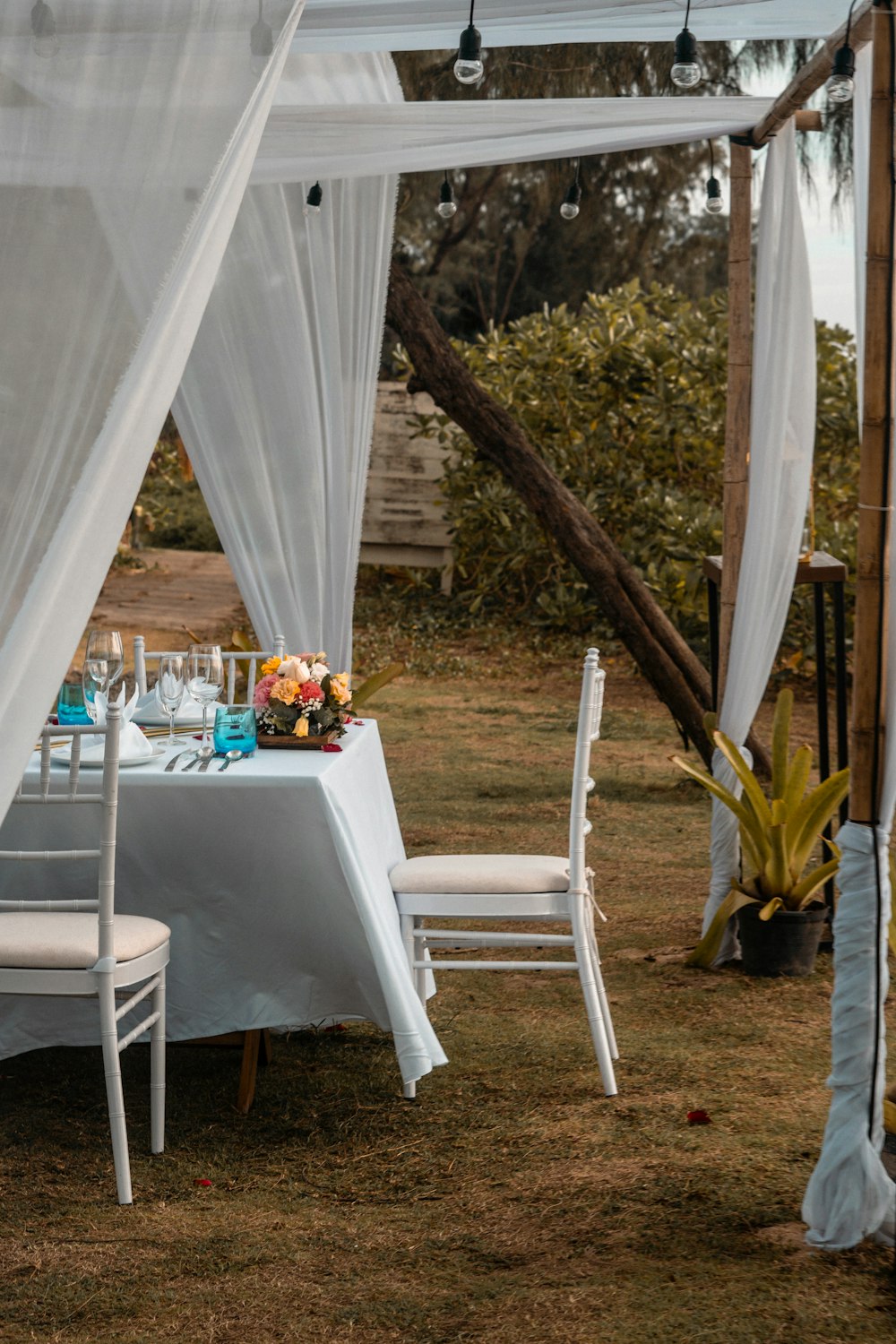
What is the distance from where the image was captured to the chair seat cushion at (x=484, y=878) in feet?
9.39

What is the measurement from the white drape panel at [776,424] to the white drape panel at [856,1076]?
1.37m

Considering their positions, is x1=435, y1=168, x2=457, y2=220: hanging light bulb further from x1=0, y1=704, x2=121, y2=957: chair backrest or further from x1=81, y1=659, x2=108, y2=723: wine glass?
x1=0, y1=704, x2=121, y2=957: chair backrest

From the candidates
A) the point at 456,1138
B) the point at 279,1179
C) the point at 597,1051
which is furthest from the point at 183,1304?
the point at 597,1051

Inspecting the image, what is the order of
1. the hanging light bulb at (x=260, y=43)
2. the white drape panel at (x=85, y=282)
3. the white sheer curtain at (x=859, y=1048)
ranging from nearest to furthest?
1. the white drape panel at (x=85, y=282)
2. the hanging light bulb at (x=260, y=43)
3. the white sheer curtain at (x=859, y=1048)

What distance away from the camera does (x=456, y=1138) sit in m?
2.66

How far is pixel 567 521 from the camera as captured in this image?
5.46 m

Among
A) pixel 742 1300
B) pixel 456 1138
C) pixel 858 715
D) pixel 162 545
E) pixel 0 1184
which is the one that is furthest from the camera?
pixel 162 545

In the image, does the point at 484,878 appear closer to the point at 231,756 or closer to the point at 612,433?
the point at 231,756

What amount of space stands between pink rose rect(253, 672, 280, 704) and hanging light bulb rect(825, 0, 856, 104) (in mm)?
1582

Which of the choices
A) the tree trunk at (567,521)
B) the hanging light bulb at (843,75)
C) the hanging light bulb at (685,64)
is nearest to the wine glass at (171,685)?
the hanging light bulb at (685,64)

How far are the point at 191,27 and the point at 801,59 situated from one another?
4.34m

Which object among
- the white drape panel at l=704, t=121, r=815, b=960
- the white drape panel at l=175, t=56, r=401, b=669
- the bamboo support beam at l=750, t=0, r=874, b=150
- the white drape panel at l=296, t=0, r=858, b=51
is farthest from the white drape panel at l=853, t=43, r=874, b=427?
the white drape panel at l=175, t=56, r=401, b=669

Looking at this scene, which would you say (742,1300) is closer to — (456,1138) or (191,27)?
(456,1138)

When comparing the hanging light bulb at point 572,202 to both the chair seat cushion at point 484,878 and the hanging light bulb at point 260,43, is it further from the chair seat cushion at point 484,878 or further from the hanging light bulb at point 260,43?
the hanging light bulb at point 260,43
